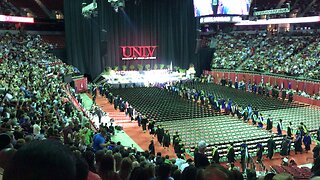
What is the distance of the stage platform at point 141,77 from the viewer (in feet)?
119

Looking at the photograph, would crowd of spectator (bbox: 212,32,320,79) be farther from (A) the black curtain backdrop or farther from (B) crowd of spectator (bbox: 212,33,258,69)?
(A) the black curtain backdrop

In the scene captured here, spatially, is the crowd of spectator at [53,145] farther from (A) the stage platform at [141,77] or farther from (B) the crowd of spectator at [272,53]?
(B) the crowd of spectator at [272,53]

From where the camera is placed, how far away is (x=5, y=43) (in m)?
28.0

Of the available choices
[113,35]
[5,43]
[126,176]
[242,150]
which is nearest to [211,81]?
[113,35]

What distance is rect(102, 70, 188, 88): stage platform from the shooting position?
1426 inches

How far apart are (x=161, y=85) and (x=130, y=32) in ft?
30.4

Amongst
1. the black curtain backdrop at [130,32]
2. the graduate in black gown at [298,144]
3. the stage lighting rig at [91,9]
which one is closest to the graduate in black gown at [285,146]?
the graduate in black gown at [298,144]

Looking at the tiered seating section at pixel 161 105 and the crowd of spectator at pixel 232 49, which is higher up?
the crowd of spectator at pixel 232 49

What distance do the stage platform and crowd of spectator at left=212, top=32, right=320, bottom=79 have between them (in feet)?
18.0

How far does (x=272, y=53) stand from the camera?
→ 120ft

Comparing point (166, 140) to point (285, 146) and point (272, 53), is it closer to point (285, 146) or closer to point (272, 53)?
point (285, 146)

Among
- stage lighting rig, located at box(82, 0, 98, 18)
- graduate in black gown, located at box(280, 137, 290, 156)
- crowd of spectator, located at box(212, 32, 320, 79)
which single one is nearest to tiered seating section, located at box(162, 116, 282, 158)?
graduate in black gown, located at box(280, 137, 290, 156)

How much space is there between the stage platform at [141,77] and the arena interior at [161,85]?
0.17 metres

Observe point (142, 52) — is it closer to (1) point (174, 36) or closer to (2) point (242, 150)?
(1) point (174, 36)
